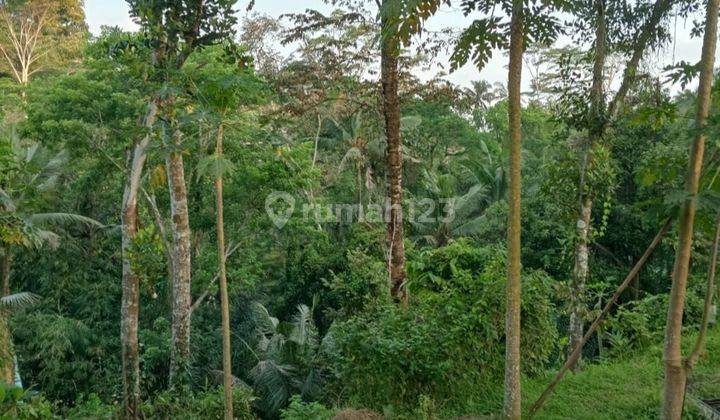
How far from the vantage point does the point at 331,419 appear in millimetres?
5637

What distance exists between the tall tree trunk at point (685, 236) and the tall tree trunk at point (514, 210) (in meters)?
1.10

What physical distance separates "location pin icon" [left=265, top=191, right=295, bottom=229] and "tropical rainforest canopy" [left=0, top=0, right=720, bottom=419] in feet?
0.20

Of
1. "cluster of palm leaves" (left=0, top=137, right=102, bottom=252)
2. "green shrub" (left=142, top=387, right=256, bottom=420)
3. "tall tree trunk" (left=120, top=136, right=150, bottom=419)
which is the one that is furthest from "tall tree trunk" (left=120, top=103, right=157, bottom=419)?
"cluster of palm leaves" (left=0, top=137, right=102, bottom=252)

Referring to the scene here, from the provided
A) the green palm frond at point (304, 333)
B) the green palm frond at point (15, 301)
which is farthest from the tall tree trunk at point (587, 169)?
the green palm frond at point (15, 301)

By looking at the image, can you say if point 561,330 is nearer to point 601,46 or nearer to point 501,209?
point 501,209

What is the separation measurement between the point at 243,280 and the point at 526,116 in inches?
573

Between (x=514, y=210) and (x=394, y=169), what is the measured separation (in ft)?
11.9

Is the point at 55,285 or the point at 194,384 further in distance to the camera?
the point at 55,285

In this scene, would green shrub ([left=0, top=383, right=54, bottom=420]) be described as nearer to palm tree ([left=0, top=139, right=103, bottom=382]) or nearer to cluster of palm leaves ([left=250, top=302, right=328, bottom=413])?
palm tree ([left=0, top=139, right=103, bottom=382])

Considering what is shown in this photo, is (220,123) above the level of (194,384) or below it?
above

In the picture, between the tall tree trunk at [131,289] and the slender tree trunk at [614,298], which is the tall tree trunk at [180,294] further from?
the slender tree trunk at [614,298]

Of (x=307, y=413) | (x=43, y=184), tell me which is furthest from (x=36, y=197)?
(x=307, y=413)

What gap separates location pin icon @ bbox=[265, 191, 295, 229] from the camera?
38.8 ft

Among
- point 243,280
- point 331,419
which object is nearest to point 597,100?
point 331,419
